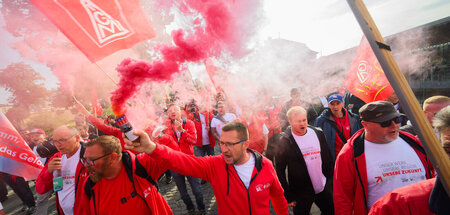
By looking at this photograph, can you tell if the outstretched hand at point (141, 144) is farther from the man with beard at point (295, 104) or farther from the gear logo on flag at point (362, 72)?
the gear logo on flag at point (362, 72)

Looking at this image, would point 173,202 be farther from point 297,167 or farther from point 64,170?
point 297,167

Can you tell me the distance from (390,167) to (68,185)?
4.24m

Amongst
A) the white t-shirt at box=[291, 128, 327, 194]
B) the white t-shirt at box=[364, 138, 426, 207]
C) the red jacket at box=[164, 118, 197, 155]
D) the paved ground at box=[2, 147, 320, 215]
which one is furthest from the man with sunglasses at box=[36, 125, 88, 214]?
the white t-shirt at box=[364, 138, 426, 207]

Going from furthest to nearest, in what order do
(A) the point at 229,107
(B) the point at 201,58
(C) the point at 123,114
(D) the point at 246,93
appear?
(A) the point at 229,107, (D) the point at 246,93, (B) the point at 201,58, (C) the point at 123,114

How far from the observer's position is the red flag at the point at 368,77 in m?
3.91

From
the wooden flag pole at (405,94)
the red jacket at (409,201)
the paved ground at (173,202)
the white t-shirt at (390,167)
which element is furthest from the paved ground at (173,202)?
the wooden flag pole at (405,94)

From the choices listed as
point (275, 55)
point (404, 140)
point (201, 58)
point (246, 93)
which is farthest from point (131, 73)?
point (404, 140)

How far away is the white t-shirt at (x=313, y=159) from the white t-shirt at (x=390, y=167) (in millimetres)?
969

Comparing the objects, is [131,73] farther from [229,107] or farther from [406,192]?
[229,107]

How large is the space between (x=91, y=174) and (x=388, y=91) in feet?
17.1

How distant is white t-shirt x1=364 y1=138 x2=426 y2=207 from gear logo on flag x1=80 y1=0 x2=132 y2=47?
127 inches

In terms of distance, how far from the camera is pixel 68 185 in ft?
9.44

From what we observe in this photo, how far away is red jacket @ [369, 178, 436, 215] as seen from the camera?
109 cm

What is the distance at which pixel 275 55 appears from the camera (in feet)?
Answer: 11.6
